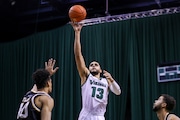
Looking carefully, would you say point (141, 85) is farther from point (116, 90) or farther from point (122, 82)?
point (116, 90)

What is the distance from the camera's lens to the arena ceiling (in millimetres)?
9195

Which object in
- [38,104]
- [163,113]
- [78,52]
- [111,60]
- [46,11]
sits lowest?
[163,113]

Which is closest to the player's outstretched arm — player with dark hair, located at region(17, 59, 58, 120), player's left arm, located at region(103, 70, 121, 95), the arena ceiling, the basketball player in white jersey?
the basketball player in white jersey

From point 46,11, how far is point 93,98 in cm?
492

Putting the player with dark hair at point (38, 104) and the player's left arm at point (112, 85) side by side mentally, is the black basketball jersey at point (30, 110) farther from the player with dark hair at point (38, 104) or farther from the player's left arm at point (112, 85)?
the player's left arm at point (112, 85)

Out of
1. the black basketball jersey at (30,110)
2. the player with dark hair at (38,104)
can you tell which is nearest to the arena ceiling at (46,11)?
the player with dark hair at (38,104)

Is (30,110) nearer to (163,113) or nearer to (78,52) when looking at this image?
(78,52)

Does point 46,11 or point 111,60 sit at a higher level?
point 46,11

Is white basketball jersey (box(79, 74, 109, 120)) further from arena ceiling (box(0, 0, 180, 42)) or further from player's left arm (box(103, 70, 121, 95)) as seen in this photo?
arena ceiling (box(0, 0, 180, 42))

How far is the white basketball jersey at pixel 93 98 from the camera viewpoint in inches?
210

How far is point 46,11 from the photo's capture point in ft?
32.2

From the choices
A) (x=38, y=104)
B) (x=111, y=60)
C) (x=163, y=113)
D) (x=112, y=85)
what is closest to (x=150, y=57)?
(x=111, y=60)

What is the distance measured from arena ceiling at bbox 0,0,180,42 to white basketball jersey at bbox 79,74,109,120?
138 inches

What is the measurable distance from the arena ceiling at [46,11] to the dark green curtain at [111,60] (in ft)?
1.17
